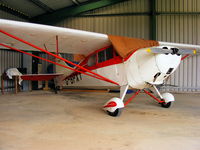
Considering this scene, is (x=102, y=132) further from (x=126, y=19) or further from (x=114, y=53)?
(x=126, y=19)

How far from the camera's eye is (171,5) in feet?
30.1

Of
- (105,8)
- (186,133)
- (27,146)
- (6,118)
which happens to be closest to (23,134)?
(27,146)

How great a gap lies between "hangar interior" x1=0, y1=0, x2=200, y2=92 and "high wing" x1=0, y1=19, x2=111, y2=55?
5521 millimetres

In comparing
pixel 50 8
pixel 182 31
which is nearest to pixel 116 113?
pixel 182 31

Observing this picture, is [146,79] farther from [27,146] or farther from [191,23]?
[191,23]

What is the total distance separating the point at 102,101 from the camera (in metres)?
5.80

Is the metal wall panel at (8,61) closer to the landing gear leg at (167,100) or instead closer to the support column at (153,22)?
the support column at (153,22)

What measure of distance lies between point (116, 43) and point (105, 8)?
726cm

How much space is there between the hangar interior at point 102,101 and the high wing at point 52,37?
5.86 ft

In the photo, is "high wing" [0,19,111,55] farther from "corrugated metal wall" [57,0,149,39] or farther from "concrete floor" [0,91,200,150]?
"corrugated metal wall" [57,0,149,39]

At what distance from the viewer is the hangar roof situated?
364 inches

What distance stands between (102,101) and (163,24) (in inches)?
245

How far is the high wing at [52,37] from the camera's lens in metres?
3.41

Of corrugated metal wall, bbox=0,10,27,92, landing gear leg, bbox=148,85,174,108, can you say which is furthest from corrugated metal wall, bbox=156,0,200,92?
corrugated metal wall, bbox=0,10,27,92
